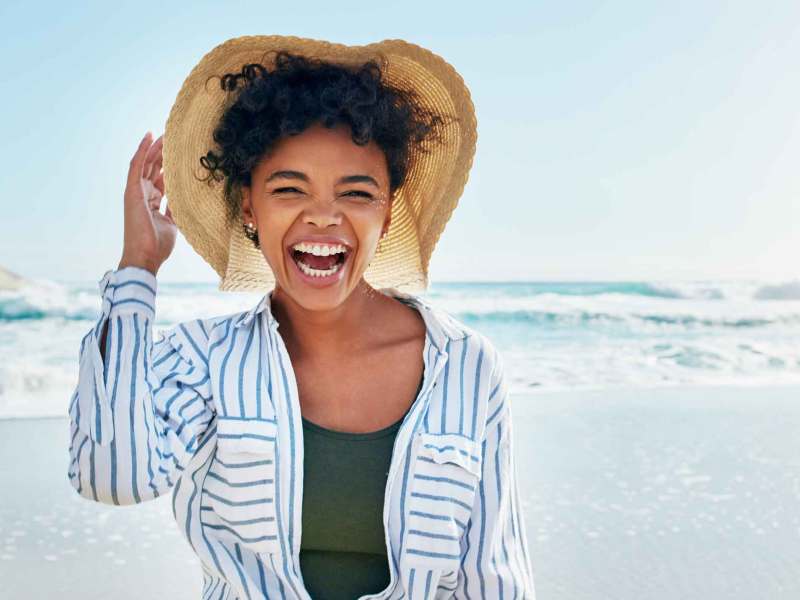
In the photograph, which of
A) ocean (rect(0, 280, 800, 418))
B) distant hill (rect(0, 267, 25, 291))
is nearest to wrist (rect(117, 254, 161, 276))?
ocean (rect(0, 280, 800, 418))

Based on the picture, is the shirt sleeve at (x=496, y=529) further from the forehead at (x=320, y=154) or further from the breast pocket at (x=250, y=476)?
the forehead at (x=320, y=154)

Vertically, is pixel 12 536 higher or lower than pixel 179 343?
lower

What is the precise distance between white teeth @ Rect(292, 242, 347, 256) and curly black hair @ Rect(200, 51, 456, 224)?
0.23m

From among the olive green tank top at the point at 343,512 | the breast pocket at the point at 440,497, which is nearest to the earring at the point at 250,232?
the olive green tank top at the point at 343,512

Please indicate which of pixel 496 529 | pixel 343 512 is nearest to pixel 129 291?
pixel 343 512

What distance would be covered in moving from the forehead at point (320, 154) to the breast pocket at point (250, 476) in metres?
0.54

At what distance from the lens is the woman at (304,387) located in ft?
5.45

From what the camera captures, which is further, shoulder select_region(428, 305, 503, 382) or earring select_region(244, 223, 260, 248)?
earring select_region(244, 223, 260, 248)

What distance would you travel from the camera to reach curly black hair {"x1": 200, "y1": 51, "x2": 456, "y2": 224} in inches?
71.4

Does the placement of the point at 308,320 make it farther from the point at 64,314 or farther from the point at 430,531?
the point at 64,314

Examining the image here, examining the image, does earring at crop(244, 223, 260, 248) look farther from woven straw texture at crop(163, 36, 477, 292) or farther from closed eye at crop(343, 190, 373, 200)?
closed eye at crop(343, 190, 373, 200)

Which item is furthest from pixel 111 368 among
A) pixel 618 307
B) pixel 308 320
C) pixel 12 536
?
pixel 618 307

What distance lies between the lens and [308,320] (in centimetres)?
198

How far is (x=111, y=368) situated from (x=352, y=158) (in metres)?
0.65
